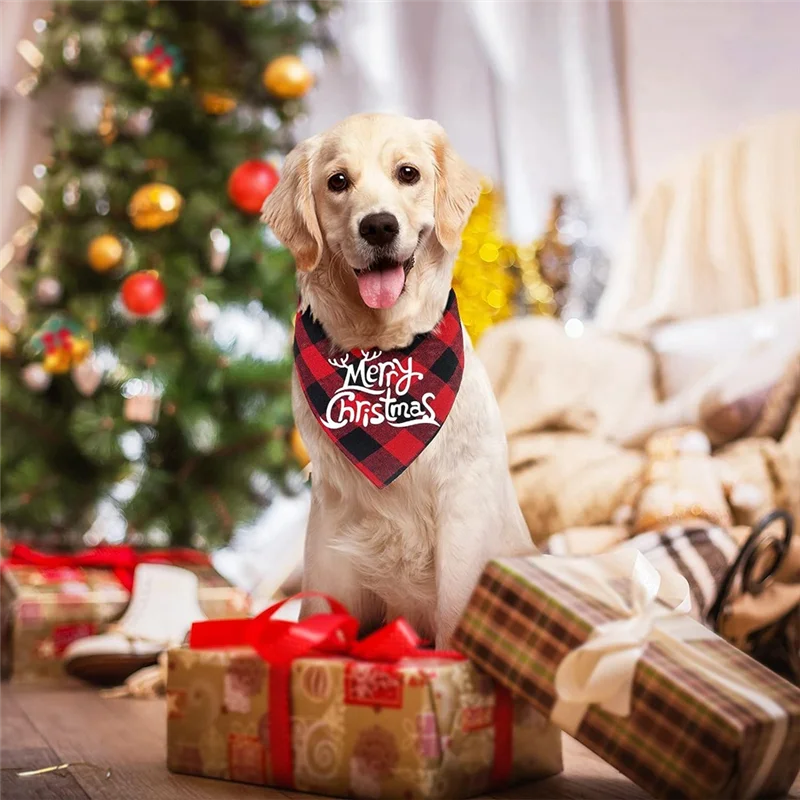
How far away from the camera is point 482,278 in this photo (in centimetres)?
401

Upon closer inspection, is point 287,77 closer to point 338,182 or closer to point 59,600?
point 59,600

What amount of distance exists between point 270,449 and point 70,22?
1.53m

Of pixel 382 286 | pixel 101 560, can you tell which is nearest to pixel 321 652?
pixel 382 286

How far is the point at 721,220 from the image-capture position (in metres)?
3.27

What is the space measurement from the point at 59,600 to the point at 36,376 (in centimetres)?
85

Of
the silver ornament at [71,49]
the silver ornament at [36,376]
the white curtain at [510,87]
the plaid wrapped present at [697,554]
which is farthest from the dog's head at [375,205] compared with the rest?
the white curtain at [510,87]

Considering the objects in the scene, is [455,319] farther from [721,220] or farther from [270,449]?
[721,220]

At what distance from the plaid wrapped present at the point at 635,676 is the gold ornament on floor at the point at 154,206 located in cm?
192

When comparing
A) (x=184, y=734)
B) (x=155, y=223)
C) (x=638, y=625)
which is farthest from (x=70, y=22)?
(x=638, y=625)

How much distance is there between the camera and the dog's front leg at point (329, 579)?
4.49 ft

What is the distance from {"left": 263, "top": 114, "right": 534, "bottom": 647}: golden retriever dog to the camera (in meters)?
1.31

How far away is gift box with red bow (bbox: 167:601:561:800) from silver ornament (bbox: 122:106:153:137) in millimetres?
2093

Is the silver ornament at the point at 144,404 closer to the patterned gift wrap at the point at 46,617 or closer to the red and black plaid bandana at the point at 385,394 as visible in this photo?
the patterned gift wrap at the point at 46,617

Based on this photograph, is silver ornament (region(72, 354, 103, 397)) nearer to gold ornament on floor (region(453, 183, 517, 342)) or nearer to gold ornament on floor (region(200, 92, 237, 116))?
gold ornament on floor (region(200, 92, 237, 116))
